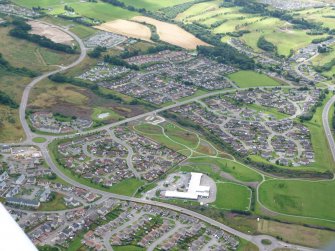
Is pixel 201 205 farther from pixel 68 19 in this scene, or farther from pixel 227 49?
pixel 68 19

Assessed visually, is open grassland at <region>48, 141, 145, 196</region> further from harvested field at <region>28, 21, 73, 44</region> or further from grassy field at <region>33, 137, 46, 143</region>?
harvested field at <region>28, 21, 73, 44</region>

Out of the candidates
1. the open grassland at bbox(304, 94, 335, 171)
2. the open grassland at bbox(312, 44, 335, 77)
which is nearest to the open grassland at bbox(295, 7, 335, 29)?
the open grassland at bbox(312, 44, 335, 77)

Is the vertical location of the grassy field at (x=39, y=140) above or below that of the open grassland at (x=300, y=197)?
below

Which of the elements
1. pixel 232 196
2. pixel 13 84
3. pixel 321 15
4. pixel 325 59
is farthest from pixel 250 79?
pixel 321 15

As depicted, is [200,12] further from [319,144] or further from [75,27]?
[319,144]

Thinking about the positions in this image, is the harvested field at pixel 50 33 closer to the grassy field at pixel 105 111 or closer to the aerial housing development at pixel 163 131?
the aerial housing development at pixel 163 131

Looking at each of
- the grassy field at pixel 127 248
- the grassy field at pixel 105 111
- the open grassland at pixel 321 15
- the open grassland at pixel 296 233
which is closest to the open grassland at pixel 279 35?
the open grassland at pixel 321 15
